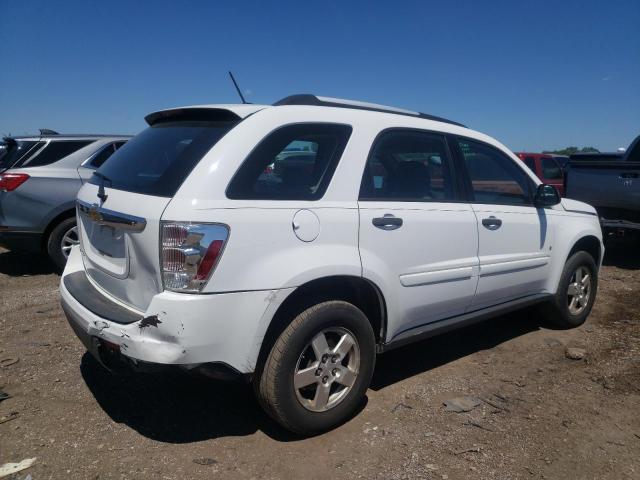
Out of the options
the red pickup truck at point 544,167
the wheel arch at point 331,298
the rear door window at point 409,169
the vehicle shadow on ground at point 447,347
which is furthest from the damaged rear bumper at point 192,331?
the red pickup truck at point 544,167

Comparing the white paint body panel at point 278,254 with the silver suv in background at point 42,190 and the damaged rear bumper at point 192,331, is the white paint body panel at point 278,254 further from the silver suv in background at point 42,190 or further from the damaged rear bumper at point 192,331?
the silver suv in background at point 42,190

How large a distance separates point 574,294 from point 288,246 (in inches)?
133

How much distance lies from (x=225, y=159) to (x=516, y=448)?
2243mm

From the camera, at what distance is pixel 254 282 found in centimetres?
239

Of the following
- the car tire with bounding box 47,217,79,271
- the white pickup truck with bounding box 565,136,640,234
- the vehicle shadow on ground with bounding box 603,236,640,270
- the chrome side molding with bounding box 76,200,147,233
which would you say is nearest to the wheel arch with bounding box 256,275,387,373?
the chrome side molding with bounding box 76,200,147,233

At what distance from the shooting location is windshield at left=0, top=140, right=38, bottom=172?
6.03 meters

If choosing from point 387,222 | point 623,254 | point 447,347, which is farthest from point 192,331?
point 623,254

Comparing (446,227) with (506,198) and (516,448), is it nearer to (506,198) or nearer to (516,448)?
(506,198)

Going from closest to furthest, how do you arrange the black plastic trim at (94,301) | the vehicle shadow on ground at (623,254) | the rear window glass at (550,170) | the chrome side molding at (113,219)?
the chrome side molding at (113,219) < the black plastic trim at (94,301) < the vehicle shadow on ground at (623,254) < the rear window glass at (550,170)

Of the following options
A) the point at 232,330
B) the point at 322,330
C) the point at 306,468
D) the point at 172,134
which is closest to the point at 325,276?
the point at 322,330

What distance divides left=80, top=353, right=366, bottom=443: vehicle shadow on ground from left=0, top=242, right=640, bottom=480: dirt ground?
1cm

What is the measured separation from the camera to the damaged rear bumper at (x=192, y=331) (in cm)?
228

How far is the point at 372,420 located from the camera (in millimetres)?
3031

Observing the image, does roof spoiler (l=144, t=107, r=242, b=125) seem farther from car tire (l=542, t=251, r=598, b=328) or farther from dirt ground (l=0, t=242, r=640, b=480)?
car tire (l=542, t=251, r=598, b=328)
